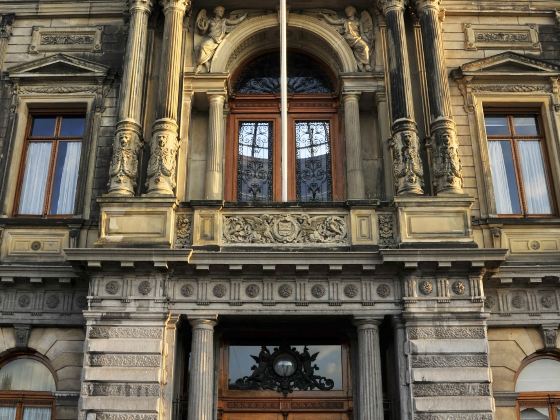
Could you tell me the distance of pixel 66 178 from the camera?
16500 millimetres

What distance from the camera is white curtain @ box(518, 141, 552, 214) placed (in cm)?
1602

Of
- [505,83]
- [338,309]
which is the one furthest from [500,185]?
[338,309]

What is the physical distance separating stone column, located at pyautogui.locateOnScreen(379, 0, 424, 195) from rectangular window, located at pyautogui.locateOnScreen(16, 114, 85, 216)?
290 inches

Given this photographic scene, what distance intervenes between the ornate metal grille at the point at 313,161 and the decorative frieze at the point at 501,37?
13.7ft

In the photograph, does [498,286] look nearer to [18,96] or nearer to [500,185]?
[500,185]

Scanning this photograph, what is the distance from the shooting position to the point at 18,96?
16797 millimetres

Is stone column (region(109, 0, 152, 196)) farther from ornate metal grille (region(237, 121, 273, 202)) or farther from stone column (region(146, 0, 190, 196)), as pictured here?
ornate metal grille (region(237, 121, 273, 202))

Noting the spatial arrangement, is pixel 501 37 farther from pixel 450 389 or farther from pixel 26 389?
pixel 26 389

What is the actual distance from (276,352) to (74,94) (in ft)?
25.3

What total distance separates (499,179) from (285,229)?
543cm

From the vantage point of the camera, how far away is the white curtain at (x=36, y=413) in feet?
47.1

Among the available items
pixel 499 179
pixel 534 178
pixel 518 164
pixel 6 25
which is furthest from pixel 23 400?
pixel 534 178

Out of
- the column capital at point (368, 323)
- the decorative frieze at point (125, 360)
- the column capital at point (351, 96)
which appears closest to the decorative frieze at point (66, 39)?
the column capital at point (351, 96)

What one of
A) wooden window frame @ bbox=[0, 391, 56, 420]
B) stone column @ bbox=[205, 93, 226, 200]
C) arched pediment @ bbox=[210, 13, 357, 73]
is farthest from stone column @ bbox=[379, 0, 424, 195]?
wooden window frame @ bbox=[0, 391, 56, 420]
